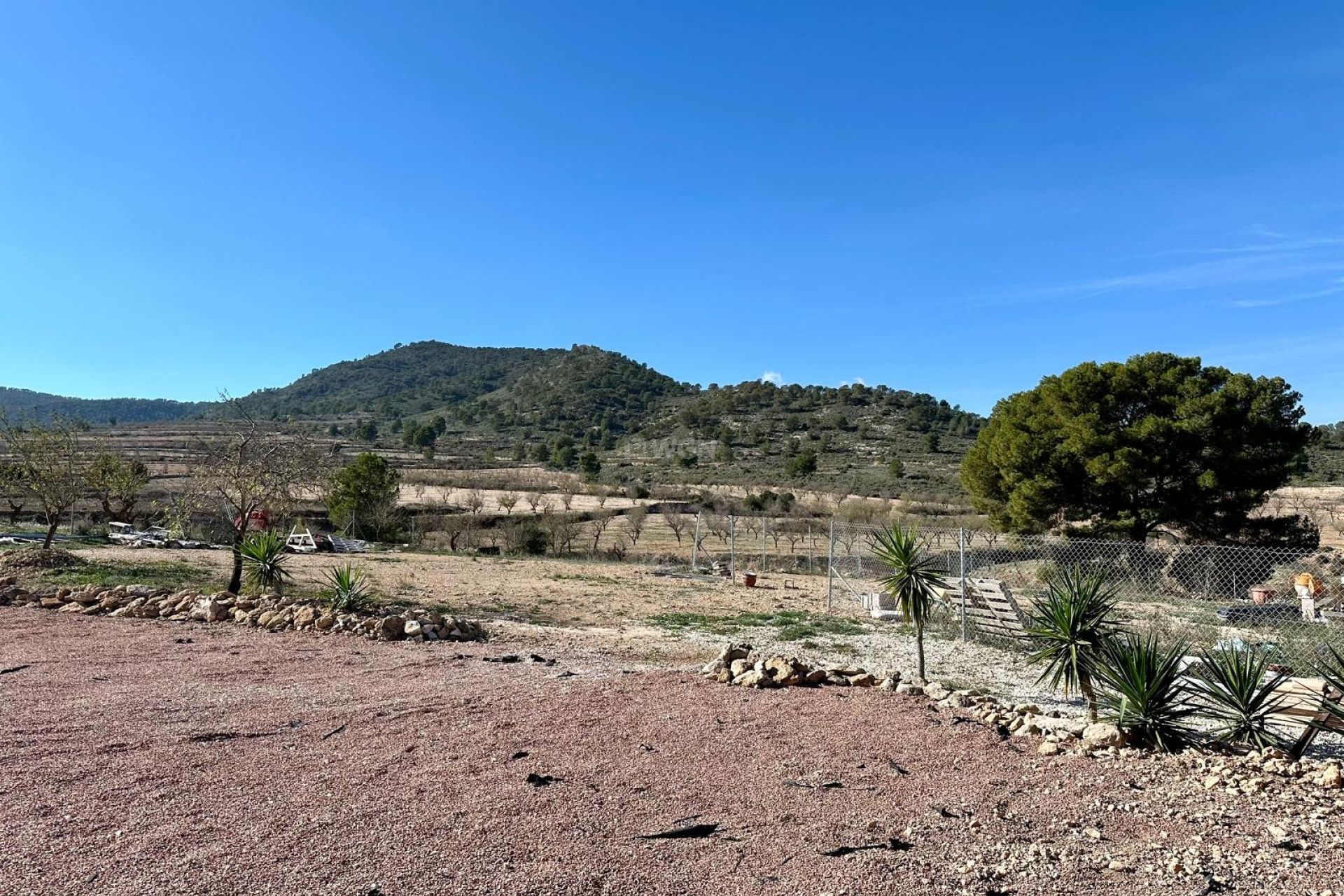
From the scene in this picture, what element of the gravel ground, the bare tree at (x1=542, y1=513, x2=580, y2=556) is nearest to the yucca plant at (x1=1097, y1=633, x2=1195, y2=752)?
Result: the gravel ground

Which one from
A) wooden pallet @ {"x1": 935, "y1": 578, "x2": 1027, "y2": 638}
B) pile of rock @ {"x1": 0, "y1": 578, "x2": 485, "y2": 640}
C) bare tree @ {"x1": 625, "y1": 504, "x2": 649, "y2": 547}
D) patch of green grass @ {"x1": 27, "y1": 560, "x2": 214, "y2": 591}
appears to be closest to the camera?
pile of rock @ {"x1": 0, "y1": 578, "x2": 485, "y2": 640}

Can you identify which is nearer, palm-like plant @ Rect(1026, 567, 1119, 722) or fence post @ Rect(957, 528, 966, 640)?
A: palm-like plant @ Rect(1026, 567, 1119, 722)

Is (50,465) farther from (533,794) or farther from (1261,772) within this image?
(1261,772)

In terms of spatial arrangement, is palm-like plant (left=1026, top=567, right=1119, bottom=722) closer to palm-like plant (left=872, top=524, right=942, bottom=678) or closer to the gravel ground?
the gravel ground

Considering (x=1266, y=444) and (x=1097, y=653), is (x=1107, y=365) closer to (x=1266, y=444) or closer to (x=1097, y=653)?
(x=1266, y=444)

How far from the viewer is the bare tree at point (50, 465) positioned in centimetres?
2305

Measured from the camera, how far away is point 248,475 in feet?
45.8

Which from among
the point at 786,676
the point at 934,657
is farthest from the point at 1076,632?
the point at 934,657

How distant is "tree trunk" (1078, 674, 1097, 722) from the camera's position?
645 cm

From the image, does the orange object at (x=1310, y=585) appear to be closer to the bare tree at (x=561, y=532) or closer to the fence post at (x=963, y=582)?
the fence post at (x=963, y=582)

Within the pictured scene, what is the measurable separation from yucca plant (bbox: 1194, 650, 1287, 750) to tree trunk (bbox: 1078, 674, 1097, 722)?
731mm

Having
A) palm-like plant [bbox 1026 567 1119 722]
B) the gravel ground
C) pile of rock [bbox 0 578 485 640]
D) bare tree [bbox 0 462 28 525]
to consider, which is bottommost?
the gravel ground

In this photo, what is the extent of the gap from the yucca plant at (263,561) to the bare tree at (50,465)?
11.5 meters

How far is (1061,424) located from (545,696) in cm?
1986
